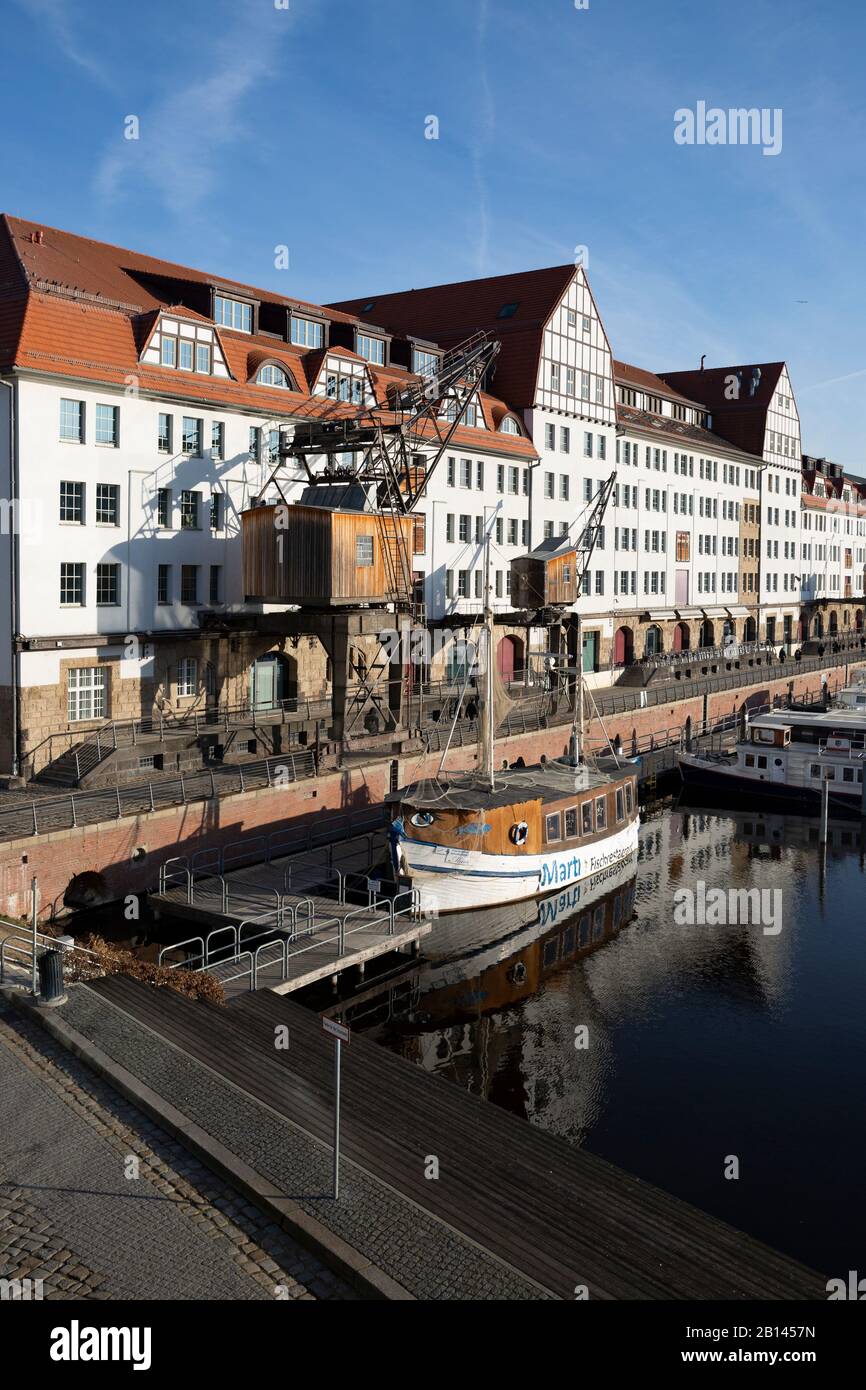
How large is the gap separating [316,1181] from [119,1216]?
7.21ft

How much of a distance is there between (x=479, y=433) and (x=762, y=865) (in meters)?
23.6

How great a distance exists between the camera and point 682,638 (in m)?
73.6

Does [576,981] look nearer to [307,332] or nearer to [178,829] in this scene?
[178,829]

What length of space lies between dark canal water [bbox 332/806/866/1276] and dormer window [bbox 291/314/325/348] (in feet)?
81.3

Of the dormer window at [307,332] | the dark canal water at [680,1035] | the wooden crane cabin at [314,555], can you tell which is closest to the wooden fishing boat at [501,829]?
the dark canal water at [680,1035]

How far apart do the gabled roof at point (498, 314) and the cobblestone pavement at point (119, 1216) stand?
46.6 metres

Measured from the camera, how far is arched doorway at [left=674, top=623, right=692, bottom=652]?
72.9 metres

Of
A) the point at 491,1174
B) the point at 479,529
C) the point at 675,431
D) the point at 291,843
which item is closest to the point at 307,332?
the point at 479,529

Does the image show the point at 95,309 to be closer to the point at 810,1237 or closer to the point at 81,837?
the point at 81,837

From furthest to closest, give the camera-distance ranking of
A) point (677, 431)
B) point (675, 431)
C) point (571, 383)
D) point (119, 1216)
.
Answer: point (677, 431), point (675, 431), point (571, 383), point (119, 1216)

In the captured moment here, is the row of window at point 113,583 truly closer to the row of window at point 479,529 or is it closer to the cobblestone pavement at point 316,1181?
the row of window at point 479,529

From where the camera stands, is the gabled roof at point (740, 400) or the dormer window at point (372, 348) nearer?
the dormer window at point (372, 348)

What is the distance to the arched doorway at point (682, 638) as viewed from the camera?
72.9 meters
